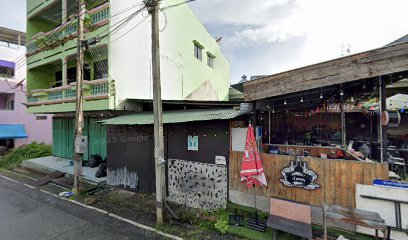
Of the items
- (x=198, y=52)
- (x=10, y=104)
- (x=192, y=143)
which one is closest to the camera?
(x=192, y=143)

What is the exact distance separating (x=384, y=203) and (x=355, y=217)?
891 millimetres

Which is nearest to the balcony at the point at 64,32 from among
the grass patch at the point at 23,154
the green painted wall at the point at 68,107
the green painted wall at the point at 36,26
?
the green painted wall at the point at 36,26

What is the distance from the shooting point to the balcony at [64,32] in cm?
998

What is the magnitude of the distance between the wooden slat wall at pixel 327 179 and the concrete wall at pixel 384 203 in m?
0.15

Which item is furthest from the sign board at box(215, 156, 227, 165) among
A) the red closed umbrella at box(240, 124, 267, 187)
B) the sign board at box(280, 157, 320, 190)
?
the sign board at box(280, 157, 320, 190)

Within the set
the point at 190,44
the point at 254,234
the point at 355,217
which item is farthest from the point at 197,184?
the point at 190,44

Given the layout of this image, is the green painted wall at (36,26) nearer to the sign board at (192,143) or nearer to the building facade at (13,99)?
the building facade at (13,99)

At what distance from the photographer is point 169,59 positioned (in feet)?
46.1

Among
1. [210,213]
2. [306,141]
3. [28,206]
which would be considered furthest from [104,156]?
[306,141]

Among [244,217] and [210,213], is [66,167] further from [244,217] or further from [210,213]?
[244,217]

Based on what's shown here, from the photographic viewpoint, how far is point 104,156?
486 inches

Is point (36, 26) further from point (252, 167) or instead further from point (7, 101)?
point (252, 167)

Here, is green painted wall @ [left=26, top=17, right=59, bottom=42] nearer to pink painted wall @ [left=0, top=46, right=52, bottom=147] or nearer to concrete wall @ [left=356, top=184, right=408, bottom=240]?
pink painted wall @ [left=0, top=46, right=52, bottom=147]

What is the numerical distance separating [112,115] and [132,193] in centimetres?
481
